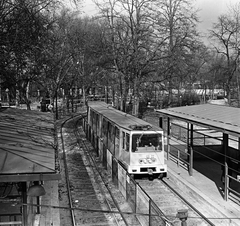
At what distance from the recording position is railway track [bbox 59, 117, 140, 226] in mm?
10867

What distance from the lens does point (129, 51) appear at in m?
32.0

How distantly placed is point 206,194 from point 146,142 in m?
3.14

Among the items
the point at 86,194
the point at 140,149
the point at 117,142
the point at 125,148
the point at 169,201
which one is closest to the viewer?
the point at 169,201

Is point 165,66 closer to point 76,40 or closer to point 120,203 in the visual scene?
point 76,40

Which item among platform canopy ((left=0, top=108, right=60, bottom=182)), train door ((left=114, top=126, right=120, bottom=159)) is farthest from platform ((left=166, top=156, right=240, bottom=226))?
platform canopy ((left=0, top=108, right=60, bottom=182))

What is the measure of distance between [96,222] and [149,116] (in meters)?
26.2

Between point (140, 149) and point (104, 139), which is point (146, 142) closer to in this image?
point (140, 149)

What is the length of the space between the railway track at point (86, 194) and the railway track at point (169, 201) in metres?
1.47

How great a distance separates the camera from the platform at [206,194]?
431 inches

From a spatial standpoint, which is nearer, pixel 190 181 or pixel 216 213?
pixel 216 213

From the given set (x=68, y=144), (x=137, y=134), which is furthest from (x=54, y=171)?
(x=68, y=144)

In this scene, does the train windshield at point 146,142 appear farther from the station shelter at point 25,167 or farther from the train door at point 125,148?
the station shelter at point 25,167

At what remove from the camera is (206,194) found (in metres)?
12.9

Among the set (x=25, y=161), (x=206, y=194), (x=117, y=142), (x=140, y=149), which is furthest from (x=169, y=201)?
(x=25, y=161)
